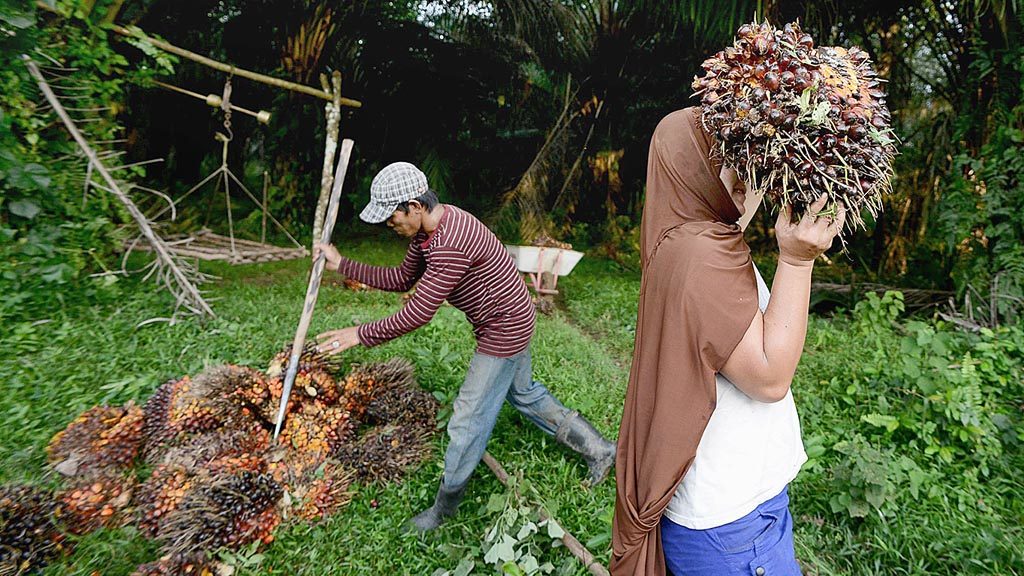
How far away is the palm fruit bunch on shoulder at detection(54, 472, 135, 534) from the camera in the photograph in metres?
2.49

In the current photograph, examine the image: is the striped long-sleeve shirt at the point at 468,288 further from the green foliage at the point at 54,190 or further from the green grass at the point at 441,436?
the green foliage at the point at 54,190

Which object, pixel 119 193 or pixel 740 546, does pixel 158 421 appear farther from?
pixel 740 546

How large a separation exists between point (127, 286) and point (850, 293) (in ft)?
21.1

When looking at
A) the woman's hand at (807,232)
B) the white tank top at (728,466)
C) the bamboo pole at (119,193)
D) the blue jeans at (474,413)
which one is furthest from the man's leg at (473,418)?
the bamboo pole at (119,193)

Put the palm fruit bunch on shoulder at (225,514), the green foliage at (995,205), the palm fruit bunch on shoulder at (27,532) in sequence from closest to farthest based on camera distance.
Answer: the palm fruit bunch on shoulder at (27,532)
the palm fruit bunch on shoulder at (225,514)
the green foliage at (995,205)

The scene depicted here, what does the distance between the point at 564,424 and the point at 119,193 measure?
3354 mm

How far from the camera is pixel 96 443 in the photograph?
2.81 m

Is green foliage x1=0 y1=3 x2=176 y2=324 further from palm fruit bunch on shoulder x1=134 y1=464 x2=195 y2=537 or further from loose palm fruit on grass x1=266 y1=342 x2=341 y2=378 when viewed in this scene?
palm fruit bunch on shoulder x1=134 y1=464 x2=195 y2=537

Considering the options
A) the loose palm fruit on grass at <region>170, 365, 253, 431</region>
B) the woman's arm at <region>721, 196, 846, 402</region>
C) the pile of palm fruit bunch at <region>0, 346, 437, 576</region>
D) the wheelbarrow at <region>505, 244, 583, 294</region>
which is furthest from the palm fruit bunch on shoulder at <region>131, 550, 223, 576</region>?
the wheelbarrow at <region>505, 244, 583, 294</region>

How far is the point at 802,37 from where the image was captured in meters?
1.17

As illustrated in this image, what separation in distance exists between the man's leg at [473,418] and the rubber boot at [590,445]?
48 cm

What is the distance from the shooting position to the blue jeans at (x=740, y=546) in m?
1.32

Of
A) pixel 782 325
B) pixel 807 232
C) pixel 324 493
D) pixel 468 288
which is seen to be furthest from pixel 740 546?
pixel 324 493

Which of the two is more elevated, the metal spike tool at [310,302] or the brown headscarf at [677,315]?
A: the brown headscarf at [677,315]
